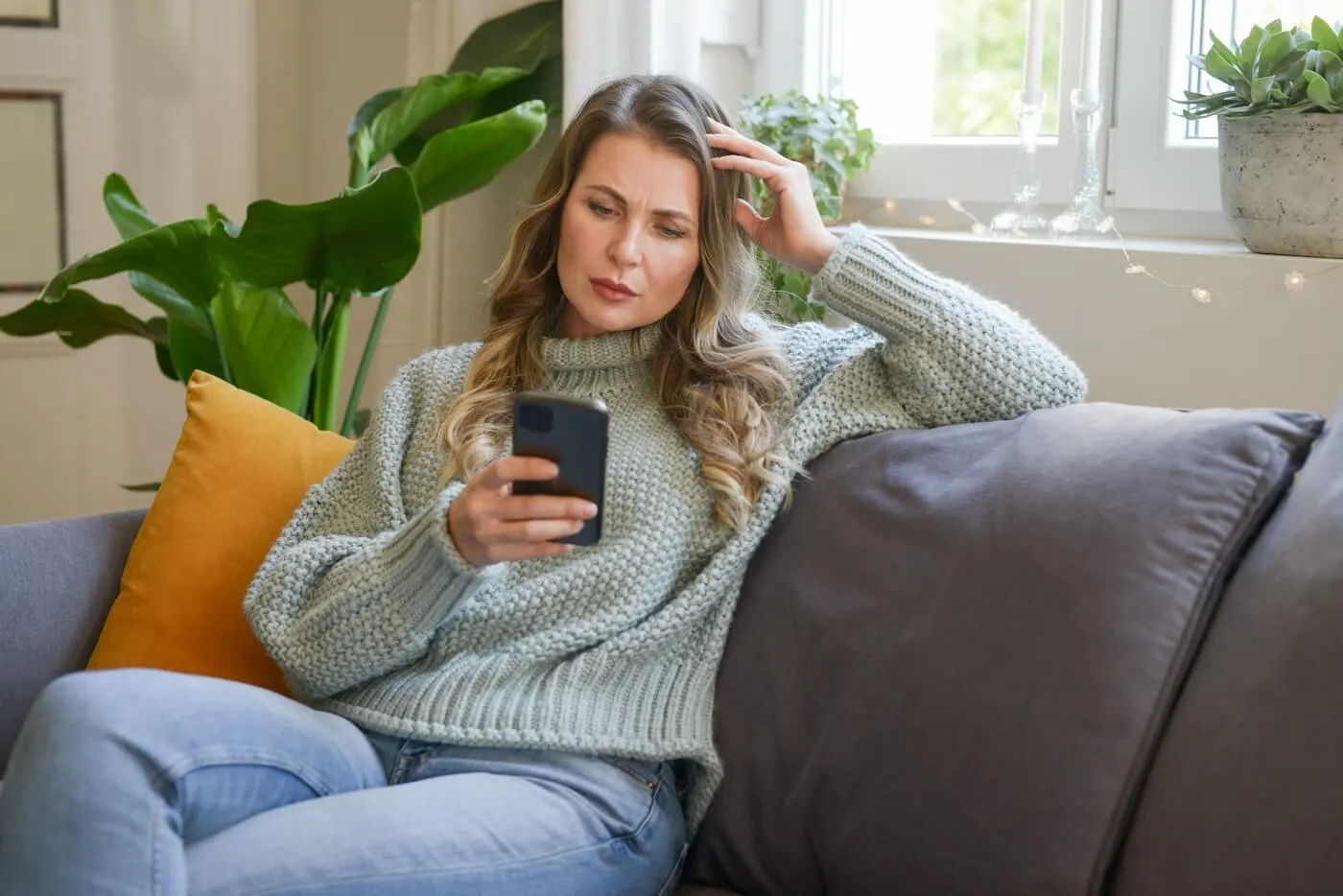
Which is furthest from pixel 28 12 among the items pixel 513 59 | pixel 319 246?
pixel 319 246

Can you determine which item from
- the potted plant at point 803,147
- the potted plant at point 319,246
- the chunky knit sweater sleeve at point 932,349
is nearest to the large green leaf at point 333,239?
the potted plant at point 319,246

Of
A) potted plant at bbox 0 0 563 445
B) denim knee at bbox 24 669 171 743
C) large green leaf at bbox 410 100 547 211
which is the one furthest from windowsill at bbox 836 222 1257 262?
denim knee at bbox 24 669 171 743

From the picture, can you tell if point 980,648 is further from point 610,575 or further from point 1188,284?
point 1188,284

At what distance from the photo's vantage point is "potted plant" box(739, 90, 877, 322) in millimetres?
2074

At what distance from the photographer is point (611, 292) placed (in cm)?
156

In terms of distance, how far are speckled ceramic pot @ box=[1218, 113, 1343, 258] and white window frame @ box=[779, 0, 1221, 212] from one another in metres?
0.20

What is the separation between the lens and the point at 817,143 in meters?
2.09

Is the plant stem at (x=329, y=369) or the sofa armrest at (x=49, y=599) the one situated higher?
the plant stem at (x=329, y=369)

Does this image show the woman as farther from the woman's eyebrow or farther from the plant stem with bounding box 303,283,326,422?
the plant stem with bounding box 303,283,326,422

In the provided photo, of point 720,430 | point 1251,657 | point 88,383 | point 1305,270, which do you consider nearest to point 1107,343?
point 1305,270

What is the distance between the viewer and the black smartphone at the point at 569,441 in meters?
1.20

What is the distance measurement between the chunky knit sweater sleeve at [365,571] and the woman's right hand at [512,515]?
0.04 metres

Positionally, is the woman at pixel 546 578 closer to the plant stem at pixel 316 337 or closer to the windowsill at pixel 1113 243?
the windowsill at pixel 1113 243

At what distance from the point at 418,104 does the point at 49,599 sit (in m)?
0.95
